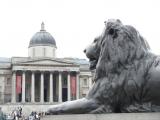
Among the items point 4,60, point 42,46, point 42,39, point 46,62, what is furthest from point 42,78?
point 4,60

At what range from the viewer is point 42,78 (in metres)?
70.8

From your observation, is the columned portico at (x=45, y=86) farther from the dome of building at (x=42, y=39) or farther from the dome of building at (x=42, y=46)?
the dome of building at (x=42, y=39)

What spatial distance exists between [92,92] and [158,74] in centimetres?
76

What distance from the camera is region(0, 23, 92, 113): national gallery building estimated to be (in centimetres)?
6988

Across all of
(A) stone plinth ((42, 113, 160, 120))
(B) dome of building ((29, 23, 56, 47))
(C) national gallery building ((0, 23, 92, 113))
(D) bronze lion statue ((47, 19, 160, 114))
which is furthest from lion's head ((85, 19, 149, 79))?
(B) dome of building ((29, 23, 56, 47))

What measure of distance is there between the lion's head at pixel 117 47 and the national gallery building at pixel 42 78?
62.7 m

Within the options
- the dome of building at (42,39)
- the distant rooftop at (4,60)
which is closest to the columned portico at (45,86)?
the dome of building at (42,39)

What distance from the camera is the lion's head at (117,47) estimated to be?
5.04m

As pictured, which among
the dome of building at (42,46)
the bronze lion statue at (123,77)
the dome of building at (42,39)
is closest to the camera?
the bronze lion statue at (123,77)

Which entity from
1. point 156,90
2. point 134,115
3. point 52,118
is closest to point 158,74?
point 156,90

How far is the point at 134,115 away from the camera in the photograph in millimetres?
4613

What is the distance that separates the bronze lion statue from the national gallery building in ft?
206

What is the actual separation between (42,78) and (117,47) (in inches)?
2603

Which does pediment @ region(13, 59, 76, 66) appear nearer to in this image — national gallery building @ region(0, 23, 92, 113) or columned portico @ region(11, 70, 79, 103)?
national gallery building @ region(0, 23, 92, 113)
